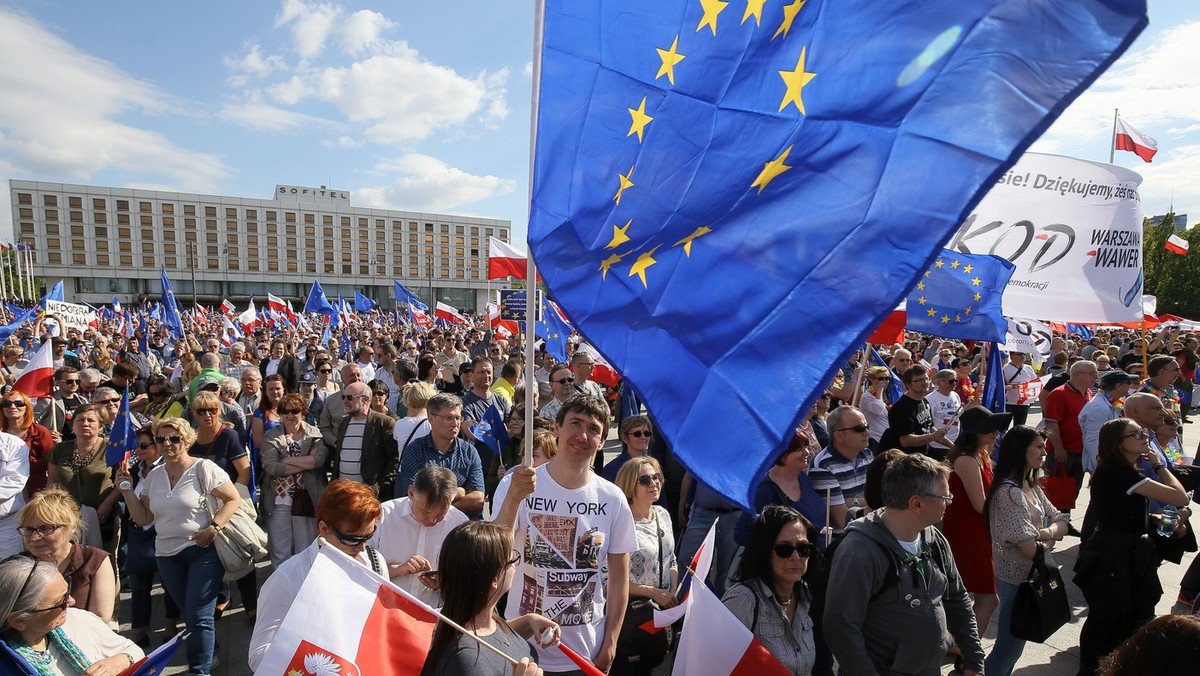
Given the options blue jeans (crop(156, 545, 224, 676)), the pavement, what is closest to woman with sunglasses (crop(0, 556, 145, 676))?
blue jeans (crop(156, 545, 224, 676))

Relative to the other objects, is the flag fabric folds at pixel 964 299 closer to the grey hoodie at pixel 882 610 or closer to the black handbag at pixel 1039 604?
the black handbag at pixel 1039 604

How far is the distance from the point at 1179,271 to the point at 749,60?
189 ft

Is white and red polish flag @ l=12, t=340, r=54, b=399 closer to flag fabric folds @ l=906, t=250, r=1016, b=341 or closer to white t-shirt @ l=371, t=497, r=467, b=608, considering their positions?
white t-shirt @ l=371, t=497, r=467, b=608

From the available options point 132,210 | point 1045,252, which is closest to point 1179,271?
point 1045,252

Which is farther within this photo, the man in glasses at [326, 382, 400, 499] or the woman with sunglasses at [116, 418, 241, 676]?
the man in glasses at [326, 382, 400, 499]

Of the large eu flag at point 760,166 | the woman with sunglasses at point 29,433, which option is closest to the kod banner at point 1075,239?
the large eu flag at point 760,166

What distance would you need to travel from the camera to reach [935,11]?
167cm

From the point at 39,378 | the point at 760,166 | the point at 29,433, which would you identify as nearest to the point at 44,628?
the point at 760,166

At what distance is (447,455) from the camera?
4.60 m

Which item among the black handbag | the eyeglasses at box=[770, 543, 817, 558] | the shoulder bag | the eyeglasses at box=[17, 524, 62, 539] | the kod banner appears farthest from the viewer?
the kod banner

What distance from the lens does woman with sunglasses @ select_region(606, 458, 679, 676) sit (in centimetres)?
355

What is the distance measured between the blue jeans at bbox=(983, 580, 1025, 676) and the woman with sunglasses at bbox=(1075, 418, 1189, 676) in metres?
0.48

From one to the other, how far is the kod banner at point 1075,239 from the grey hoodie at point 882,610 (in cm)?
524

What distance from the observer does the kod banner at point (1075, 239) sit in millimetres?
6902
